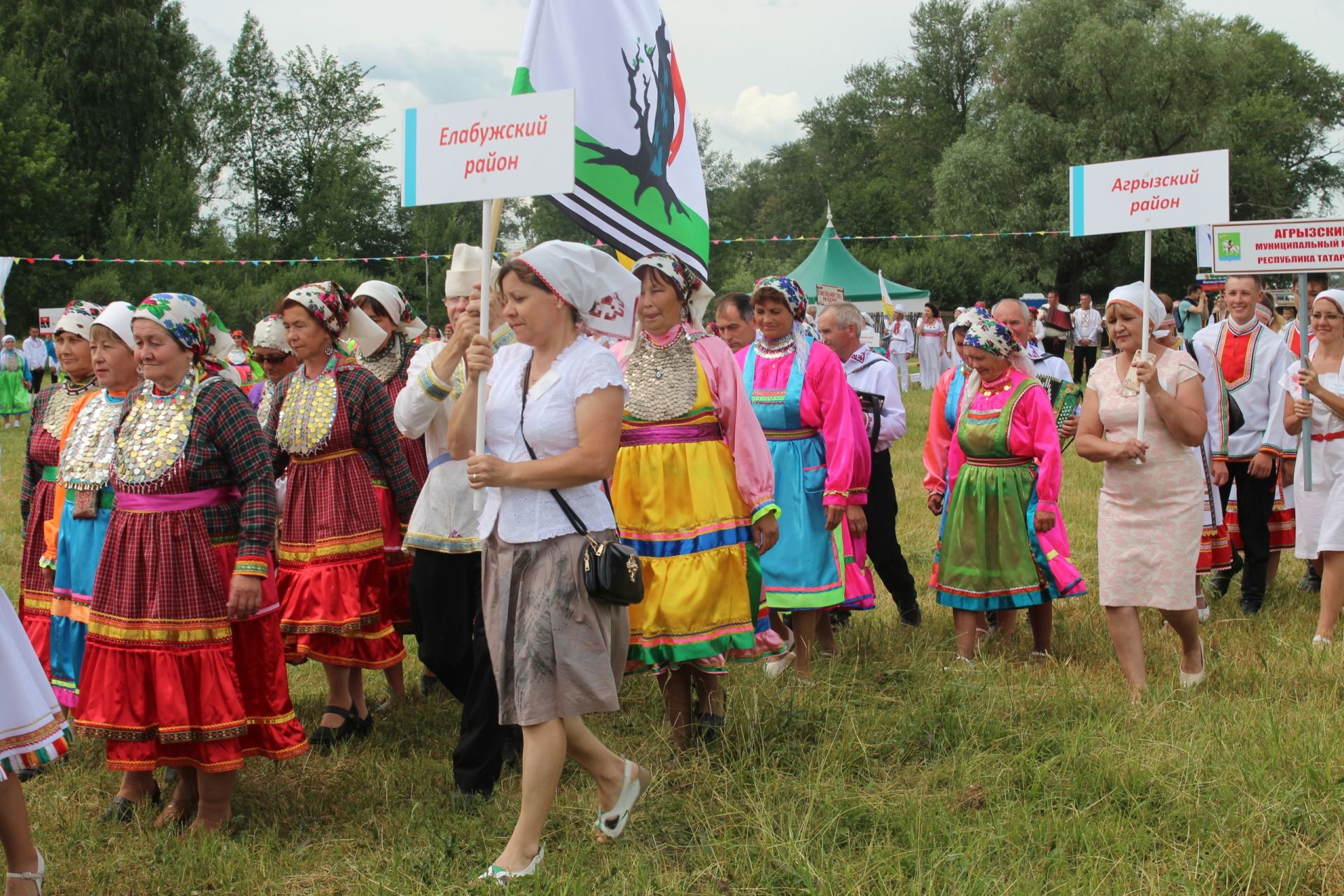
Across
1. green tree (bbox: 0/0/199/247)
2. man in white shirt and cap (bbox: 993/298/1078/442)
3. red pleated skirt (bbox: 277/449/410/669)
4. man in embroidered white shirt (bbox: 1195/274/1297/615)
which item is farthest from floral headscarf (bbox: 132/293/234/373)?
green tree (bbox: 0/0/199/247)

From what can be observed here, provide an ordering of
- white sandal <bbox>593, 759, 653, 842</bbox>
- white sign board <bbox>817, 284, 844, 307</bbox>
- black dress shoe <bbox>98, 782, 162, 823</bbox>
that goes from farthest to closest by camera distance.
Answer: white sign board <bbox>817, 284, 844, 307</bbox>, black dress shoe <bbox>98, 782, 162, 823</bbox>, white sandal <bbox>593, 759, 653, 842</bbox>

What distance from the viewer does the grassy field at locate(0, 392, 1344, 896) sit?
3.74 meters

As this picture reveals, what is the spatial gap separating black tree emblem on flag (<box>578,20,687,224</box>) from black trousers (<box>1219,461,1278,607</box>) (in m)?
4.40

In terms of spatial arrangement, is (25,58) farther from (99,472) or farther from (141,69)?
(99,472)

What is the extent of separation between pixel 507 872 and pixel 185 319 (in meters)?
2.28

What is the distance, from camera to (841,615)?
24.2ft

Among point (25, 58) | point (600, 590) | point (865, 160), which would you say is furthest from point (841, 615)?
point (865, 160)

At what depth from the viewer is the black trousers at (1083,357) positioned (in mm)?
27391

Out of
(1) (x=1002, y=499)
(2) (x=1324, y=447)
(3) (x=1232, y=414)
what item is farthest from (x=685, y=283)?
(3) (x=1232, y=414)

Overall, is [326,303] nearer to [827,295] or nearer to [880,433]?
[880,433]

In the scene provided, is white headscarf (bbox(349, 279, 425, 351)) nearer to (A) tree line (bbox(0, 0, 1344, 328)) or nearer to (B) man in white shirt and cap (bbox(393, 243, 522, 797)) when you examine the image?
(B) man in white shirt and cap (bbox(393, 243, 522, 797))

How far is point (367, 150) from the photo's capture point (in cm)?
5278

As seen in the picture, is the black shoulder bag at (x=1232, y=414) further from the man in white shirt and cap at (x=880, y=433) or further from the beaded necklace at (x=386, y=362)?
the beaded necklace at (x=386, y=362)

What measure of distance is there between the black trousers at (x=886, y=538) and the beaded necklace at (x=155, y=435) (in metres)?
4.09
